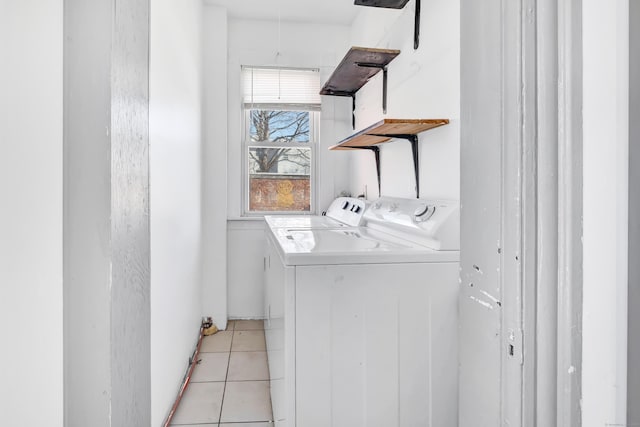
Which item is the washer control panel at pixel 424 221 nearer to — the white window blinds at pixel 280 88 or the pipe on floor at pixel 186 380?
the pipe on floor at pixel 186 380

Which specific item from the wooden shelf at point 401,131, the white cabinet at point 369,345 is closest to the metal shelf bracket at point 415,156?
the wooden shelf at point 401,131

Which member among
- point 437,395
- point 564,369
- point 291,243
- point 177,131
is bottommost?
point 437,395

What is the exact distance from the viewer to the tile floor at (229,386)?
180 cm

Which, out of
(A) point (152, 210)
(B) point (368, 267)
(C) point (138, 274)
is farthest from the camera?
(A) point (152, 210)

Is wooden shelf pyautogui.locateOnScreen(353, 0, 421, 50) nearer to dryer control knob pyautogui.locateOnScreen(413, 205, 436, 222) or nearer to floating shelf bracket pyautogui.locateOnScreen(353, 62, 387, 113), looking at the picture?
floating shelf bracket pyautogui.locateOnScreen(353, 62, 387, 113)

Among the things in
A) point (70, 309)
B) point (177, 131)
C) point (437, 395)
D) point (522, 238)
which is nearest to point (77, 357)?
point (70, 309)

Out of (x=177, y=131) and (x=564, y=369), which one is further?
(x=177, y=131)

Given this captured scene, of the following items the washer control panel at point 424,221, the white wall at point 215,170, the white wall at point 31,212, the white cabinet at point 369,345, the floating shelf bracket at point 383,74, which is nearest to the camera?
the white wall at point 31,212

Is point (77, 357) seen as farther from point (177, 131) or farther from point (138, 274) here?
point (177, 131)

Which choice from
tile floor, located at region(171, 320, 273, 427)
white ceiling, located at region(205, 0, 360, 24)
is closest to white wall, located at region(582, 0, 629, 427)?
tile floor, located at region(171, 320, 273, 427)

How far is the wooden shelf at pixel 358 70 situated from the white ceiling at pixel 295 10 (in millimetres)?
632

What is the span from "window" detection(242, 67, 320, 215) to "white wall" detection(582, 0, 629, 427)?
2809mm

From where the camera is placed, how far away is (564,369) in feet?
1.94

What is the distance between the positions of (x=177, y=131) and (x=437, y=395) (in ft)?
5.72
